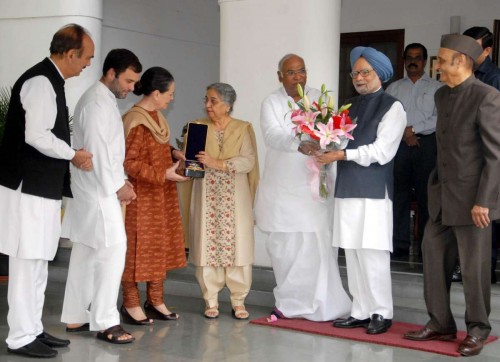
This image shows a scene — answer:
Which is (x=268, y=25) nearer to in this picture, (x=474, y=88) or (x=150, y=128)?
(x=150, y=128)

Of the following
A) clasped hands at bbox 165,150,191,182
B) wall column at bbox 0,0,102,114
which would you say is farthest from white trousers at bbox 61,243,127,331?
wall column at bbox 0,0,102,114

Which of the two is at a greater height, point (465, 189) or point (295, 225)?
point (465, 189)

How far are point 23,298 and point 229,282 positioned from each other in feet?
5.91

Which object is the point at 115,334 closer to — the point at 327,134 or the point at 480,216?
the point at 327,134

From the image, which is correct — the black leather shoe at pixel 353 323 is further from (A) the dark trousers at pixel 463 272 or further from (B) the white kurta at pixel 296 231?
(A) the dark trousers at pixel 463 272

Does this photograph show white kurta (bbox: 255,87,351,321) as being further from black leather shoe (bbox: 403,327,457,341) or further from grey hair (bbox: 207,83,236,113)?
black leather shoe (bbox: 403,327,457,341)

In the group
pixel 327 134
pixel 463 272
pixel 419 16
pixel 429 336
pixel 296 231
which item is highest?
pixel 419 16

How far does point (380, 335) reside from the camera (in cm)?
587

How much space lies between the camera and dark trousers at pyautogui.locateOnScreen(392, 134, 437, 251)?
7570 mm

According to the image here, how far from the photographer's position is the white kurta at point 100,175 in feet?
17.7

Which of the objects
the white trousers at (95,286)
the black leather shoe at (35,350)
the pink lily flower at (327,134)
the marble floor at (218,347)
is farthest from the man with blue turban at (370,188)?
the black leather shoe at (35,350)

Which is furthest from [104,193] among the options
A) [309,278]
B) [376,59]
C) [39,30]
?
[39,30]

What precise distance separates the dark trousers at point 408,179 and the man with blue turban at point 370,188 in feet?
5.40

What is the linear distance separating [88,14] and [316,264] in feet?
11.6
